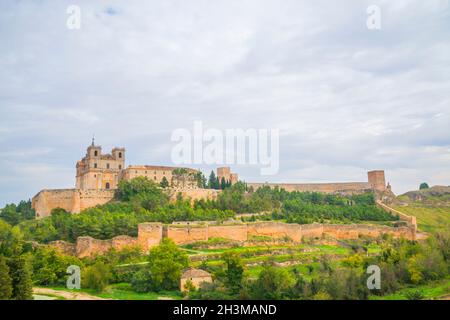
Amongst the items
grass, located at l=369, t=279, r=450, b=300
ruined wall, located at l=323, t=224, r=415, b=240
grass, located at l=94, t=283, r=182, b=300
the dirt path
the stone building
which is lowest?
grass, located at l=94, t=283, r=182, b=300

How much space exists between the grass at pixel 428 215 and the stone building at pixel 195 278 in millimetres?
30005

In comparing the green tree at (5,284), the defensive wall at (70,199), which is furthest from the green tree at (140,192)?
the green tree at (5,284)

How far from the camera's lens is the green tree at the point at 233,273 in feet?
84.4

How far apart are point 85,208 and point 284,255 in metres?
19.8

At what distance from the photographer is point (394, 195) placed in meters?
69.1

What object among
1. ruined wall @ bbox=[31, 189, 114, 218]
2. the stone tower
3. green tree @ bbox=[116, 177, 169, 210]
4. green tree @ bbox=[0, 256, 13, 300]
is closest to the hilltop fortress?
ruined wall @ bbox=[31, 189, 114, 218]

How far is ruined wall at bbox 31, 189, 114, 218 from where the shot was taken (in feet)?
150

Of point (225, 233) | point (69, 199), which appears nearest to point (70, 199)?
point (69, 199)

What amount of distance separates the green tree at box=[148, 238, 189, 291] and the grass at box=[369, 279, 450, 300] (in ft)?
32.7

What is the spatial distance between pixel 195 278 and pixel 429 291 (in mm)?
11427

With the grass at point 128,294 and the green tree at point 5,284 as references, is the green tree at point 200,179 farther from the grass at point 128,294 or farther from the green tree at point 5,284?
the green tree at point 5,284

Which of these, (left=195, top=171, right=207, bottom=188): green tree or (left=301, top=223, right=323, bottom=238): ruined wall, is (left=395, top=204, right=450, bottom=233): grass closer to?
(left=301, top=223, right=323, bottom=238): ruined wall
